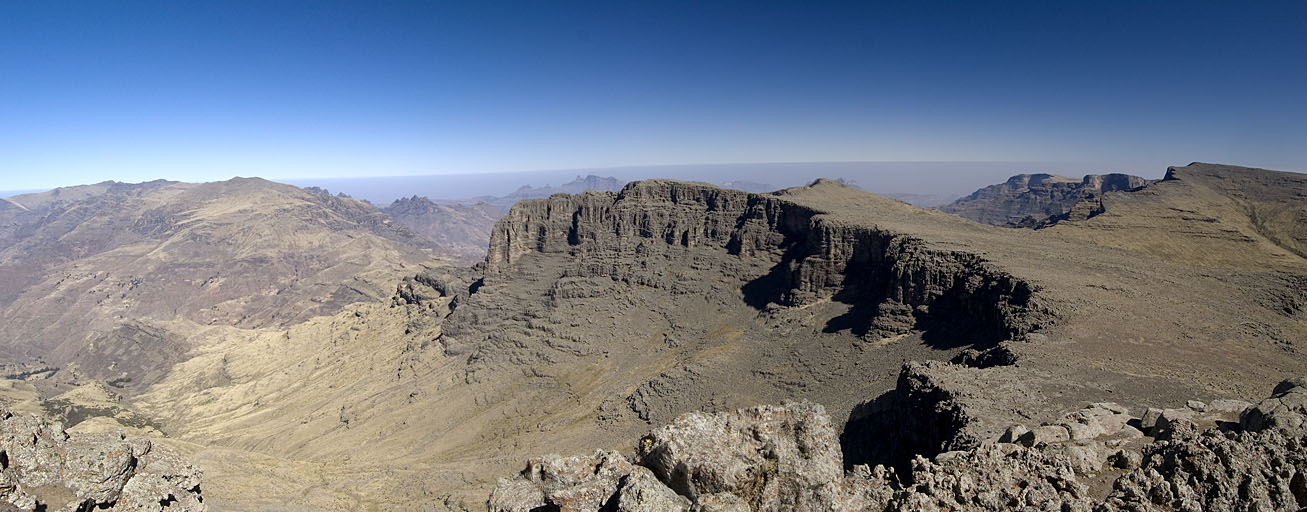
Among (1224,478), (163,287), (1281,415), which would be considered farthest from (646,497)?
(163,287)

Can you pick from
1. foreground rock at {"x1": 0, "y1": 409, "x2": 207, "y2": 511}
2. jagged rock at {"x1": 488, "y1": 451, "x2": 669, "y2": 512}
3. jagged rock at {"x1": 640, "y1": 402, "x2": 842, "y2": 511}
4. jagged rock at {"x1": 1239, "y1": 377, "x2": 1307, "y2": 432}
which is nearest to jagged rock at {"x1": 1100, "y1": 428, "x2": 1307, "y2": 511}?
jagged rock at {"x1": 1239, "y1": 377, "x2": 1307, "y2": 432}

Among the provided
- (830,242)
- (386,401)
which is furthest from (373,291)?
(830,242)

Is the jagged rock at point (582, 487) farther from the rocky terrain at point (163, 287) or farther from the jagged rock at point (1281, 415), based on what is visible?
the rocky terrain at point (163, 287)

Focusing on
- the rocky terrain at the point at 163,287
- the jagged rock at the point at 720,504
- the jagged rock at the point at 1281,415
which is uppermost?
the jagged rock at the point at 1281,415

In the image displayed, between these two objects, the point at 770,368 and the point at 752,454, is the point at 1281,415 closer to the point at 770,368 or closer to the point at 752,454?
the point at 752,454

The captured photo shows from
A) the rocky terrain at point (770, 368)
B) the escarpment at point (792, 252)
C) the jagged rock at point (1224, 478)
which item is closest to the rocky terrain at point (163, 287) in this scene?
the rocky terrain at point (770, 368)

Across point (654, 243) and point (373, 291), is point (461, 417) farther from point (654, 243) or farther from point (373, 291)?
point (373, 291)
